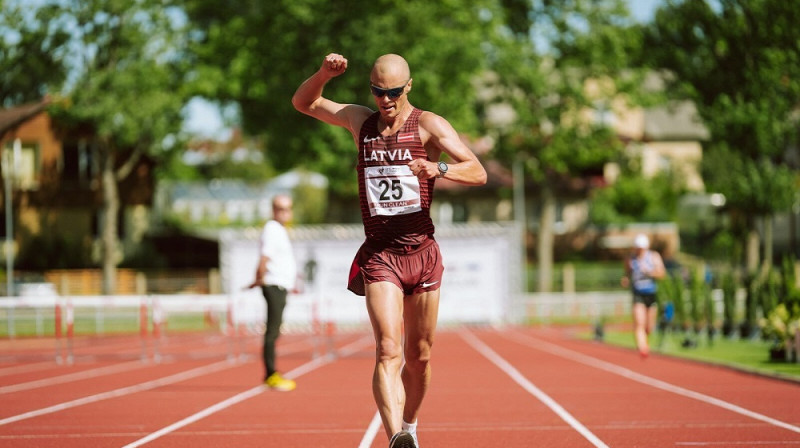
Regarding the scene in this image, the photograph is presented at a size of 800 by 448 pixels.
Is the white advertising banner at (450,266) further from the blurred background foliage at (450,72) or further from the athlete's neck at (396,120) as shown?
the athlete's neck at (396,120)

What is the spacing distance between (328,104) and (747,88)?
41.4m

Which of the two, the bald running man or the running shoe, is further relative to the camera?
the bald running man

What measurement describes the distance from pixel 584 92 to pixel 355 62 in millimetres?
10488

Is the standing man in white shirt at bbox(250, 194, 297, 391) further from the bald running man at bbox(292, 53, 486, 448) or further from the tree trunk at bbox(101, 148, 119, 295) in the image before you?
the tree trunk at bbox(101, 148, 119, 295)

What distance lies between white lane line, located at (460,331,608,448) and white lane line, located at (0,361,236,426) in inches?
159

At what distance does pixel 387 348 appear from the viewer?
21.1 feet

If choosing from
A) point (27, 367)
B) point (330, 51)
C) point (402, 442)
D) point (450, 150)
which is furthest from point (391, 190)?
point (330, 51)

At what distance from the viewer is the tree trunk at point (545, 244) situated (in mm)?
48781

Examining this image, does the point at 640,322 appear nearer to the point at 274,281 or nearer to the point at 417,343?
the point at 274,281

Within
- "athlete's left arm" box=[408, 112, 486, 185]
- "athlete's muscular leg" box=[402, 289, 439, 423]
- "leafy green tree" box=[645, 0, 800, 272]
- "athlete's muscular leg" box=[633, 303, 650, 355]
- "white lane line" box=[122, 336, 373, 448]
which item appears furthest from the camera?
"leafy green tree" box=[645, 0, 800, 272]

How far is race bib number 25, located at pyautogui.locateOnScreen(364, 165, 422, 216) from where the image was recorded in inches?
257

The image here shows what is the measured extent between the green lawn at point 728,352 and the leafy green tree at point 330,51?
2075 centimetres

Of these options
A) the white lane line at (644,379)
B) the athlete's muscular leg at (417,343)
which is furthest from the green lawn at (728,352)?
the athlete's muscular leg at (417,343)

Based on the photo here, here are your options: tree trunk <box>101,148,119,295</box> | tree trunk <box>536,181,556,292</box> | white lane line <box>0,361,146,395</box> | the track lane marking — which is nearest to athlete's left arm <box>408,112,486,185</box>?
the track lane marking
